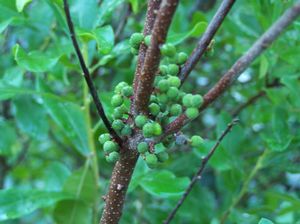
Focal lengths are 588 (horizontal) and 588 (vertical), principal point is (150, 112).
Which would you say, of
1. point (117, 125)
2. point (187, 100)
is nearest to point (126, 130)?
point (117, 125)

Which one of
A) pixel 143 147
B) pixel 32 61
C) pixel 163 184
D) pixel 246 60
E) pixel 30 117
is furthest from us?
pixel 30 117

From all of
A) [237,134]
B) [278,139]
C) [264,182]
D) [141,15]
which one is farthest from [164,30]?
[264,182]

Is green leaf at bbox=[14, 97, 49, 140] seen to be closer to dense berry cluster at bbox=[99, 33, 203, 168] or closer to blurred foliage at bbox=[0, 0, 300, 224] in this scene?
blurred foliage at bbox=[0, 0, 300, 224]

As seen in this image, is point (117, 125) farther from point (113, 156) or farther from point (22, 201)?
point (22, 201)

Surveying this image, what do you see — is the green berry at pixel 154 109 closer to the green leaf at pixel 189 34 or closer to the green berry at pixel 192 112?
the green berry at pixel 192 112

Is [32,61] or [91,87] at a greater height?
[32,61]

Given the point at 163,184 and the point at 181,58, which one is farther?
the point at 163,184
